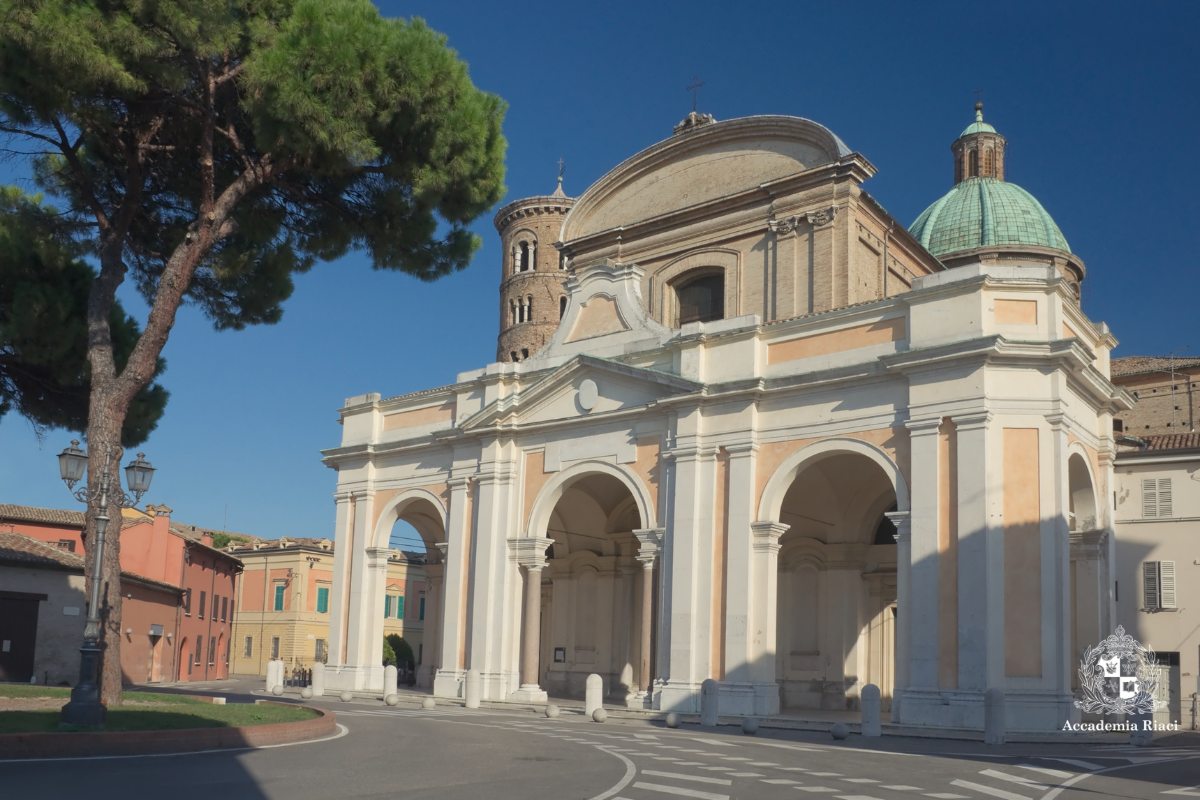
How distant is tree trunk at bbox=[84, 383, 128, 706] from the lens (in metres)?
15.1

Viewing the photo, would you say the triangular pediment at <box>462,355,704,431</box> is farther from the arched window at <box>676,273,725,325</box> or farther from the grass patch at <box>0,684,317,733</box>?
the grass patch at <box>0,684,317,733</box>

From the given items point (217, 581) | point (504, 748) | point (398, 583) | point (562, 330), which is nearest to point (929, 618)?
point (504, 748)

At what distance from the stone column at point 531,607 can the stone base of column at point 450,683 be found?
4.54 ft

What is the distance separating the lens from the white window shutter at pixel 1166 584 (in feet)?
74.8

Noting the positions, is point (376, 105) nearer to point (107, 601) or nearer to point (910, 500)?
point (107, 601)

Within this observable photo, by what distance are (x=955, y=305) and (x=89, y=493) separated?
1380cm

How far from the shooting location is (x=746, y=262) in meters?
26.6

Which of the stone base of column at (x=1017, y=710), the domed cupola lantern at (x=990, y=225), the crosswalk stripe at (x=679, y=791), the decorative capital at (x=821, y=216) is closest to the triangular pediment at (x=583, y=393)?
the decorative capital at (x=821, y=216)

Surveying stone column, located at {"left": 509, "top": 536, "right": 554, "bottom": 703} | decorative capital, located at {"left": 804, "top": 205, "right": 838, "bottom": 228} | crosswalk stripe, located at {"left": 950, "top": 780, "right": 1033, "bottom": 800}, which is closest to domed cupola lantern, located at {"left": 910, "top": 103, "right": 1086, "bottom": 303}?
decorative capital, located at {"left": 804, "top": 205, "right": 838, "bottom": 228}

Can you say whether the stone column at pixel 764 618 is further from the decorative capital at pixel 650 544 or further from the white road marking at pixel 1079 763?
the white road marking at pixel 1079 763

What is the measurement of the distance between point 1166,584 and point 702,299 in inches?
473

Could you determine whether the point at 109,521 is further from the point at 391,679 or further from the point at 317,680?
the point at 317,680

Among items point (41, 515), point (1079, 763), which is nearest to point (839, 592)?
point (1079, 763)

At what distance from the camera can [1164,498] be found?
2302cm
